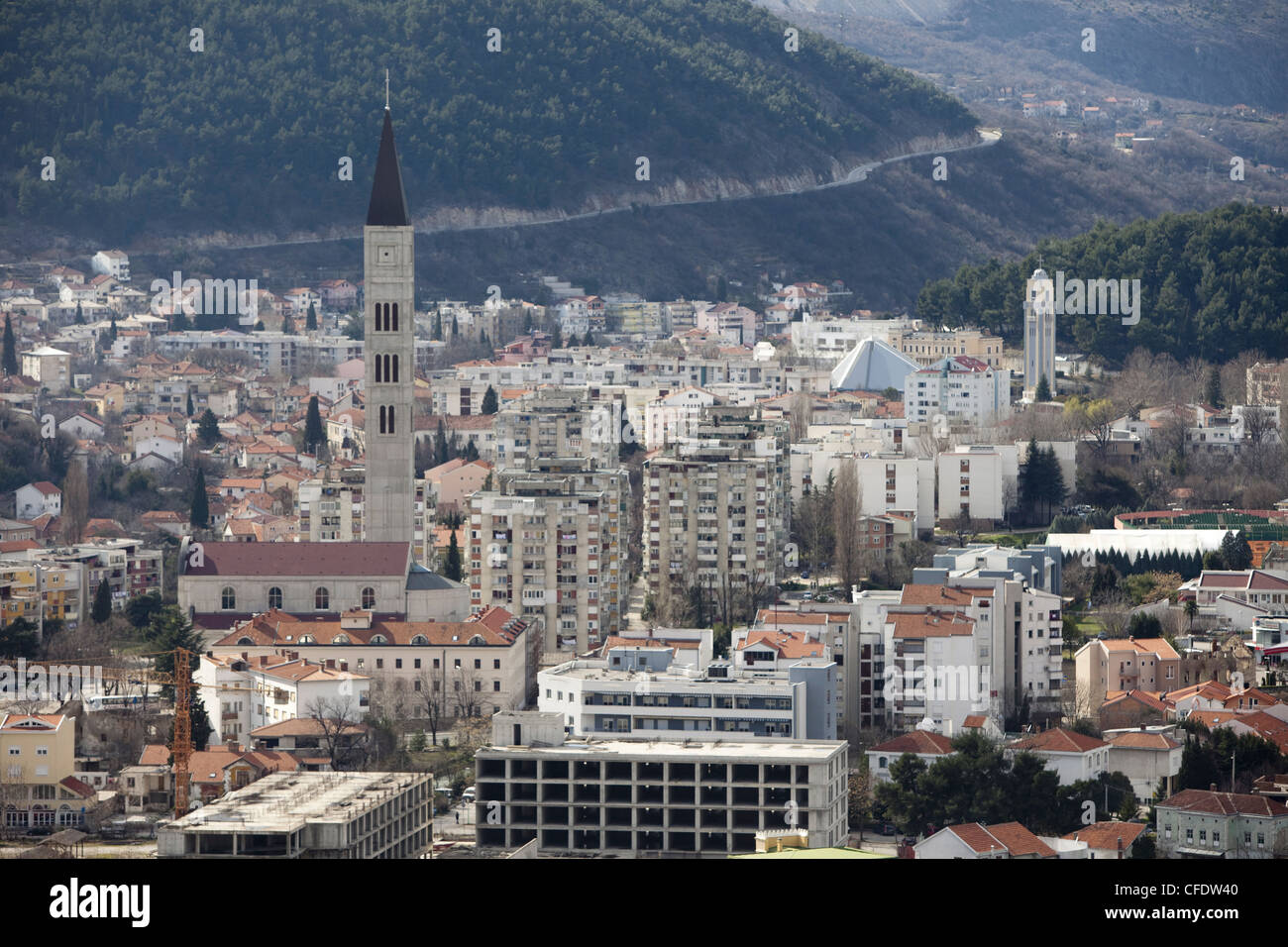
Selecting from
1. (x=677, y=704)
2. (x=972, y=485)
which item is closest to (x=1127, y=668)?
(x=677, y=704)

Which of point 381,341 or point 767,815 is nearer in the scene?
point 767,815

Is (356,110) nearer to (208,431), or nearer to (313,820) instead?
(208,431)

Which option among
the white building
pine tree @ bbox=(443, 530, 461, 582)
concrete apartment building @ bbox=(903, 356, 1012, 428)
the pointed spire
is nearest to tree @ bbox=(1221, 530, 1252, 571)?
pine tree @ bbox=(443, 530, 461, 582)

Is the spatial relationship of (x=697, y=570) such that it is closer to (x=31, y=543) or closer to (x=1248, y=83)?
(x=31, y=543)

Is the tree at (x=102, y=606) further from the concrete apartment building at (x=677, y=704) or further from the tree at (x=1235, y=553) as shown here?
the tree at (x=1235, y=553)

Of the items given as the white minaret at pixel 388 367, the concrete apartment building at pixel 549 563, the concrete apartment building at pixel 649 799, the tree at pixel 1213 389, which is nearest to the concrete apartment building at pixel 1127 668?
the concrete apartment building at pixel 549 563
